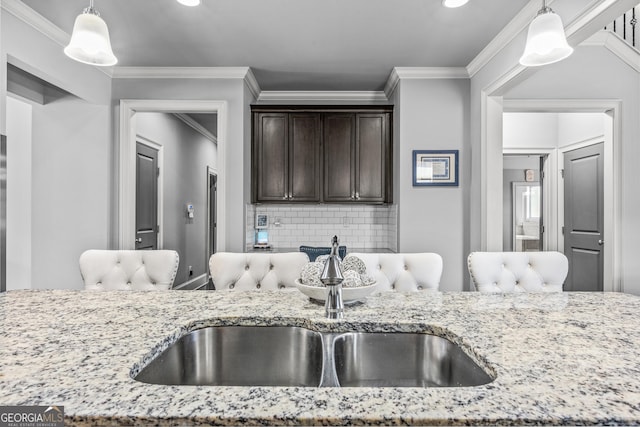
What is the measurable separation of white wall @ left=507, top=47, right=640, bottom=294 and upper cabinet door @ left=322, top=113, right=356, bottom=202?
1756mm

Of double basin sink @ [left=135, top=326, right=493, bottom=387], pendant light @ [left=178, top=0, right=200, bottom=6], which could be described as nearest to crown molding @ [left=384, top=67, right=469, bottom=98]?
pendant light @ [left=178, top=0, right=200, bottom=6]

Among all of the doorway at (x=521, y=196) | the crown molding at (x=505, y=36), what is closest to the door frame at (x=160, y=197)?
the crown molding at (x=505, y=36)

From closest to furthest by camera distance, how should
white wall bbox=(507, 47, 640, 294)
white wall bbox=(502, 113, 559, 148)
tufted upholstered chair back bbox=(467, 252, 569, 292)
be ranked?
tufted upholstered chair back bbox=(467, 252, 569, 292) < white wall bbox=(507, 47, 640, 294) < white wall bbox=(502, 113, 559, 148)

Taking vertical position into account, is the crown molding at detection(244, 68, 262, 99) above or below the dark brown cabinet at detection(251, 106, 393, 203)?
above

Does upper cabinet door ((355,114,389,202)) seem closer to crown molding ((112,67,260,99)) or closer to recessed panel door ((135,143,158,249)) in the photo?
crown molding ((112,67,260,99))

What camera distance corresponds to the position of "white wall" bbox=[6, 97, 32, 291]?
11.3ft

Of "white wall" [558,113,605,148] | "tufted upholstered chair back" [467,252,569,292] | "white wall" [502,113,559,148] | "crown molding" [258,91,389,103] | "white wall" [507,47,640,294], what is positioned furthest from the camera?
"white wall" [502,113,559,148]

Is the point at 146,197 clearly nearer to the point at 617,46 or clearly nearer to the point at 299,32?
the point at 299,32

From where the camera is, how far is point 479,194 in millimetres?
3412

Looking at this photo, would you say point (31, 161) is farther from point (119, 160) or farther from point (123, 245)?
point (123, 245)

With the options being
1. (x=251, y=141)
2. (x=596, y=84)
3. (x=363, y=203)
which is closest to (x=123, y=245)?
(x=251, y=141)

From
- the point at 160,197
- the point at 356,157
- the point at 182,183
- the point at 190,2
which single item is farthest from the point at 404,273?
the point at 182,183

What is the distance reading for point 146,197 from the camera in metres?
4.38

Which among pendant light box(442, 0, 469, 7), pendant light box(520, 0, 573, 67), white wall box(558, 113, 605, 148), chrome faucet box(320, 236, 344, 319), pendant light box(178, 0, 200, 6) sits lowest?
chrome faucet box(320, 236, 344, 319)
